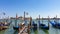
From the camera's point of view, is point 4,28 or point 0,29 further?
point 4,28

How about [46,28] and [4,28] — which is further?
[4,28]

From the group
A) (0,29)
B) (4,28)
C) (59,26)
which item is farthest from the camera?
(59,26)

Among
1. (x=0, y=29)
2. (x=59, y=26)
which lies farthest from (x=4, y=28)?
(x=59, y=26)

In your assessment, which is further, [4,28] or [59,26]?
[59,26]

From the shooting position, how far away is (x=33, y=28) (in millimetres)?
16047

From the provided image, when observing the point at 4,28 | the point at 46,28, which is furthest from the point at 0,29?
the point at 46,28

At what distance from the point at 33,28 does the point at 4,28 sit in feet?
14.1

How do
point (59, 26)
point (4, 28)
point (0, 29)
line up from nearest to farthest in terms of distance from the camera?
point (0, 29)
point (4, 28)
point (59, 26)

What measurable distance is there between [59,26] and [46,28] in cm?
400

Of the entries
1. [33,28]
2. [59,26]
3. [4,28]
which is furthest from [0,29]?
[59,26]

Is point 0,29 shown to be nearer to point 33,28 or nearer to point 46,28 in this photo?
point 33,28

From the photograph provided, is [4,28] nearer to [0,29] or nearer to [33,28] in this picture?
[0,29]

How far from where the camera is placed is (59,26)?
741 inches

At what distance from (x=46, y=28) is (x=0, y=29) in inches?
248
